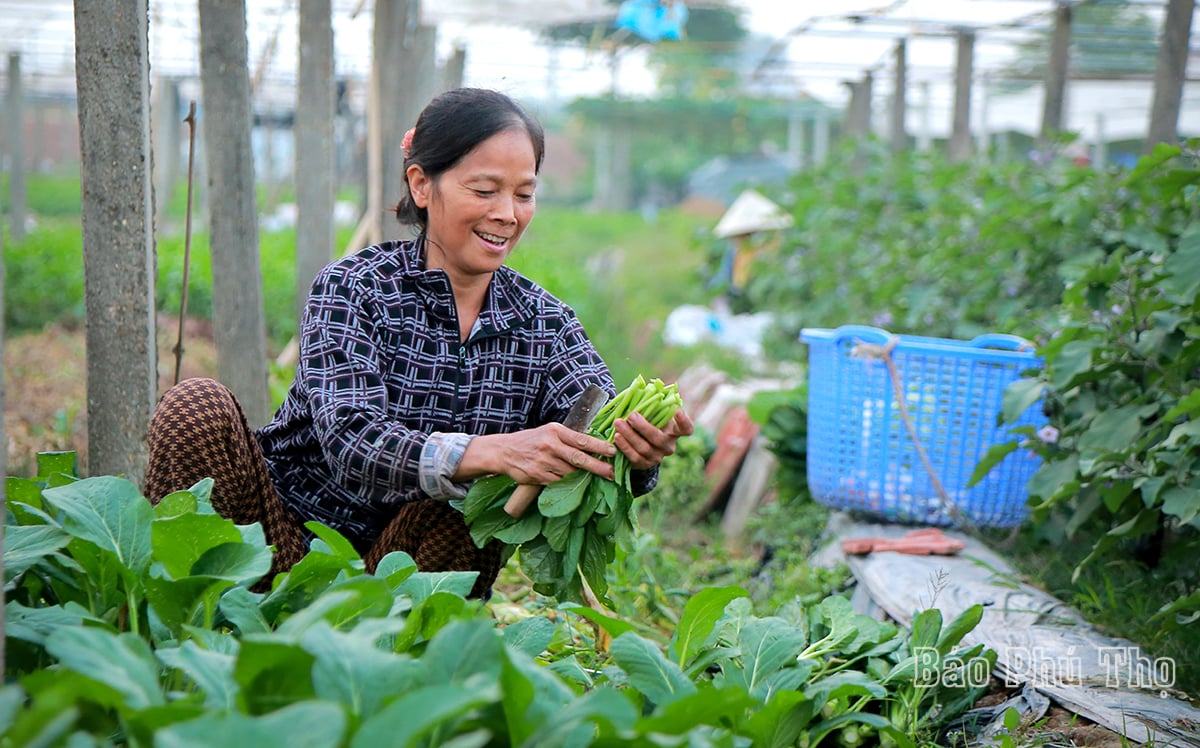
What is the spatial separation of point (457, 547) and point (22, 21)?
13.1 meters

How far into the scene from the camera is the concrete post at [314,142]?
4043 mm

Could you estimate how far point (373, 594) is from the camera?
5.25 ft

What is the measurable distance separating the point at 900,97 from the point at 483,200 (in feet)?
26.3

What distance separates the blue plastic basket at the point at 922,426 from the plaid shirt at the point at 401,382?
5.29 ft

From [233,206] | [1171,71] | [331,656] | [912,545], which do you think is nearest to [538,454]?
[331,656]

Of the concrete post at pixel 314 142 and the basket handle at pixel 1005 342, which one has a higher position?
the concrete post at pixel 314 142

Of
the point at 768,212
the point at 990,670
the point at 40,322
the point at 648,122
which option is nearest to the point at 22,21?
the point at 40,322

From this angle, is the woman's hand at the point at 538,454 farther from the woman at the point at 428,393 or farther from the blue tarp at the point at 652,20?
the blue tarp at the point at 652,20

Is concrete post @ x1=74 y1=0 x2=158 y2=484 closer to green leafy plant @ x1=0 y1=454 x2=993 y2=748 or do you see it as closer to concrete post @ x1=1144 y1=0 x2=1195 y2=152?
green leafy plant @ x1=0 y1=454 x2=993 y2=748

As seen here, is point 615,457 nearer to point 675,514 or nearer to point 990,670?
point 990,670

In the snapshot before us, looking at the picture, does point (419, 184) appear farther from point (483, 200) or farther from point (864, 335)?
point (864, 335)

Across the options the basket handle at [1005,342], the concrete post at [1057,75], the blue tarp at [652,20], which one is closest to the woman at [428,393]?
the basket handle at [1005,342]

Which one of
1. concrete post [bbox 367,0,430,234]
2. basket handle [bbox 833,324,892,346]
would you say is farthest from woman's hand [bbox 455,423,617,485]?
concrete post [bbox 367,0,430,234]

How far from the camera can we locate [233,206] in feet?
10.6
